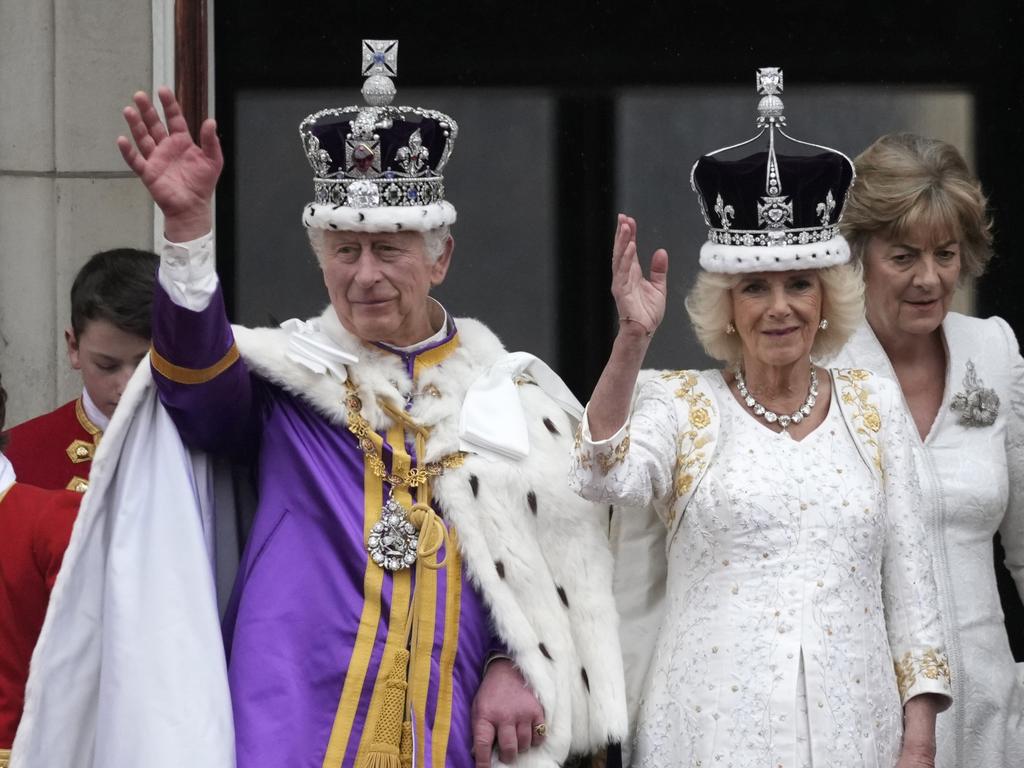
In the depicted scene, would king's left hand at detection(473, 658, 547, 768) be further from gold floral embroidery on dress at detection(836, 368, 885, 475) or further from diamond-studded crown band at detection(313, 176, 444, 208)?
diamond-studded crown band at detection(313, 176, 444, 208)

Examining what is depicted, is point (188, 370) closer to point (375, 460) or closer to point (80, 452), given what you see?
point (375, 460)

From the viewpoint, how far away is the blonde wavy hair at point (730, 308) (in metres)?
4.06

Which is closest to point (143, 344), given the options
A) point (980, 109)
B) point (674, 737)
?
point (674, 737)

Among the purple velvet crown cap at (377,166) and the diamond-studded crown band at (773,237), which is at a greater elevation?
the purple velvet crown cap at (377,166)

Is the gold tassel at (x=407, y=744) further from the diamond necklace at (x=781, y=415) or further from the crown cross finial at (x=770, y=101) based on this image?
the crown cross finial at (x=770, y=101)

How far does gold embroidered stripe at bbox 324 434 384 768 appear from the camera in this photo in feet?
12.6

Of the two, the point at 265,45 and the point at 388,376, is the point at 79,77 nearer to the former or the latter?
the point at 265,45

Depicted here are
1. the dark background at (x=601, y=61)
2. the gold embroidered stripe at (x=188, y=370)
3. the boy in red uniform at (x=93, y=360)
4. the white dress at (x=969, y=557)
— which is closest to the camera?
the gold embroidered stripe at (x=188, y=370)

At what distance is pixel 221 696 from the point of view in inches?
151

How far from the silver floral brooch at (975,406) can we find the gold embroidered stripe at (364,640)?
4.80ft

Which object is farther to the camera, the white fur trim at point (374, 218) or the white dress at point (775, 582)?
the white fur trim at point (374, 218)

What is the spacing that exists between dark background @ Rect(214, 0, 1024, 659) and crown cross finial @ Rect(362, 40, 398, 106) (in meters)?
1.64

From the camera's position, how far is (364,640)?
3910 millimetres

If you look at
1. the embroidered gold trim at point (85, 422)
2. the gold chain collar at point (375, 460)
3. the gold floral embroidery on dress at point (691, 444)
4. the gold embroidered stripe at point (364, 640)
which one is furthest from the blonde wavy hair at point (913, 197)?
the embroidered gold trim at point (85, 422)
